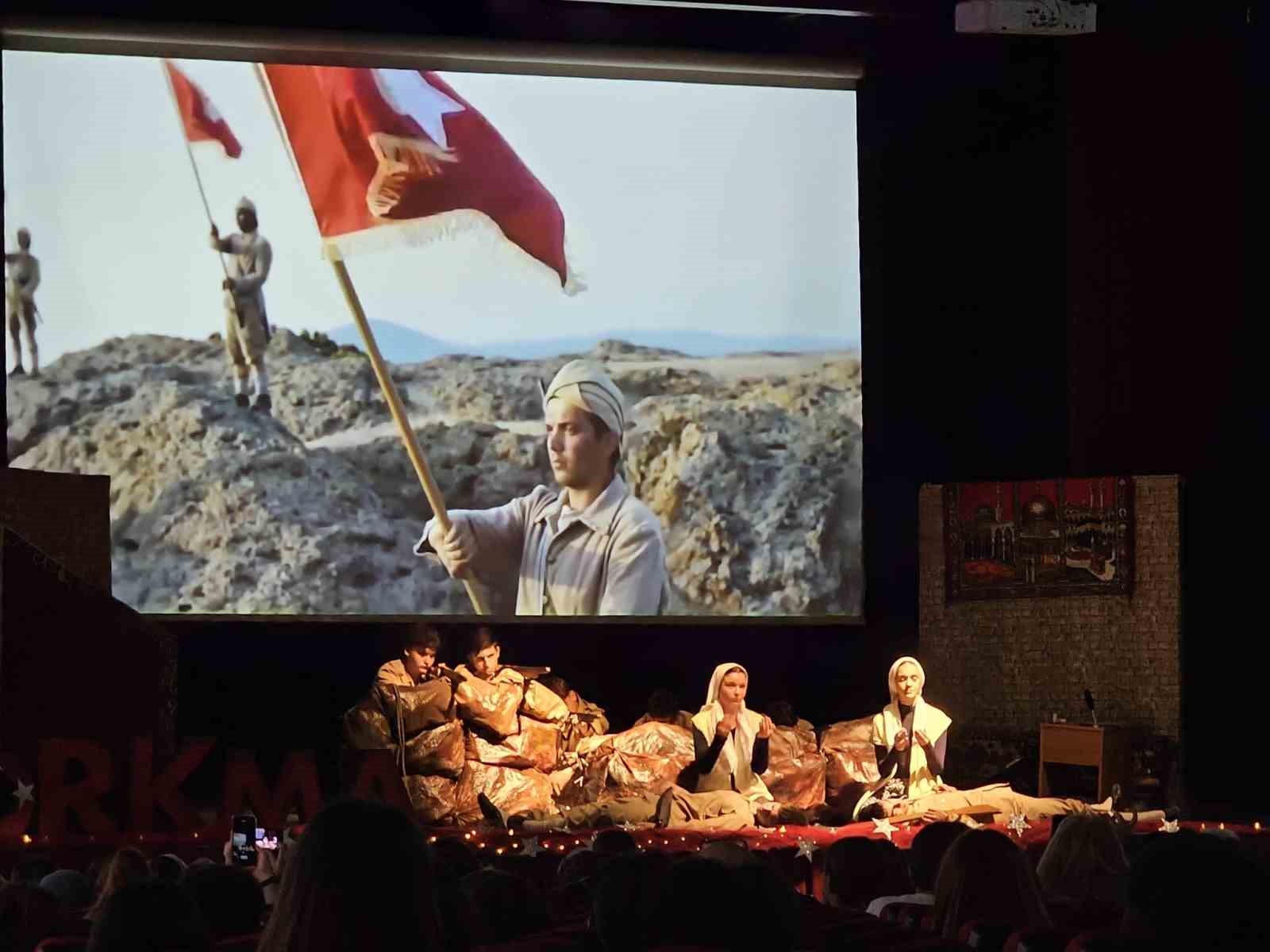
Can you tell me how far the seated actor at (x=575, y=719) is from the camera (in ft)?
37.6

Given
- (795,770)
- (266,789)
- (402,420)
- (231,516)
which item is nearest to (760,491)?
(795,770)

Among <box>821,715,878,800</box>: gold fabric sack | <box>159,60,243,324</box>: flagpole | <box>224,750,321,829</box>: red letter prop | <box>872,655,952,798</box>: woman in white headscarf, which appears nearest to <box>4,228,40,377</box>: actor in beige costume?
<box>159,60,243,324</box>: flagpole

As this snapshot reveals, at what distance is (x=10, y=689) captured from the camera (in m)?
7.20

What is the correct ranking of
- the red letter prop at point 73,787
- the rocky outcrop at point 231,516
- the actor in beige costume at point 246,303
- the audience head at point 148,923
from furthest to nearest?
the actor in beige costume at point 246,303, the rocky outcrop at point 231,516, the red letter prop at point 73,787, the audience head at point 148,923

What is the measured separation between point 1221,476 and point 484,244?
204 inches

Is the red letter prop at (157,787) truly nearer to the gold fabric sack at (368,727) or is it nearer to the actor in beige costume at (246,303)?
the gold fabric sack at (368,727)

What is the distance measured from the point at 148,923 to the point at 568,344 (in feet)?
34.2

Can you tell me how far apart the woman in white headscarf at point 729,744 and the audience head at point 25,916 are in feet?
22.9

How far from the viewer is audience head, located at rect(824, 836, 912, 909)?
14.7 feet

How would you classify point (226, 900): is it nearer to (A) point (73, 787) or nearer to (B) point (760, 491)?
(A) point (73, 787)

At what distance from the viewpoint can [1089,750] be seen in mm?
11305

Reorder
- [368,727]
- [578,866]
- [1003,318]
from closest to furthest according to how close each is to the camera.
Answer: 1. [578,866]
2. [368,727]
3. [1003,318]

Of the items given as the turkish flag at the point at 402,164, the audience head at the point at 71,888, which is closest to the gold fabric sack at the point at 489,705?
the turkish flag at the point at 402,164

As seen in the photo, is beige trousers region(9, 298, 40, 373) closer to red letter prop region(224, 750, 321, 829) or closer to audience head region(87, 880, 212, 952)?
red letter prop region(224, 750, 321, 829)
